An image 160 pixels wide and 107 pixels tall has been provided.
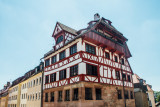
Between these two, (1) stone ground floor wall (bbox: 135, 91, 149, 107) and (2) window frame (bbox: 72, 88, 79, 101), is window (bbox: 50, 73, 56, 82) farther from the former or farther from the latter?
(1) stone ground floor wall (bbox: 135, 91, 149, 107)

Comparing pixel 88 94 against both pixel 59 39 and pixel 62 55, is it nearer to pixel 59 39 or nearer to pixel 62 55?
pixel 62 55

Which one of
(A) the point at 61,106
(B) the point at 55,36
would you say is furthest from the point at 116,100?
(B) the point at 55,36

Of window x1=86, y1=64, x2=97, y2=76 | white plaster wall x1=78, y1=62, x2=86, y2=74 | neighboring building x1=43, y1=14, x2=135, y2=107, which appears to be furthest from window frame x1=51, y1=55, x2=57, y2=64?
window x1=86, y1=64, x2=97, y2=76

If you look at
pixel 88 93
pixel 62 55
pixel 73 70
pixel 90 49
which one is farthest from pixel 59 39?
pixel 88 93

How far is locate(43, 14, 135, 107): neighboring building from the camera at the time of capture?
1762 centimetres

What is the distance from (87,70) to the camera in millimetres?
17953

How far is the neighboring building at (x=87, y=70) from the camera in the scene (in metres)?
17.6

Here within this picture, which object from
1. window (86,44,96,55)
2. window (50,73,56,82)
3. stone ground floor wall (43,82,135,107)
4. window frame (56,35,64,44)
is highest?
window frame (56,35,64,44)

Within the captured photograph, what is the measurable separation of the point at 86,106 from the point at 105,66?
22.0 feet

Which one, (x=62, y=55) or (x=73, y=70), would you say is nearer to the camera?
(x=73, y=70)

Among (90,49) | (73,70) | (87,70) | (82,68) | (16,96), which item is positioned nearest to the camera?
(82,68)

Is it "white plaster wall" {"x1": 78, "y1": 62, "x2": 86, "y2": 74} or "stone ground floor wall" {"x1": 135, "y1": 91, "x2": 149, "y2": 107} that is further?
"stone ground floor wall" {"x1": 135, "y1": 91, "x2": 149, "y2": 107}

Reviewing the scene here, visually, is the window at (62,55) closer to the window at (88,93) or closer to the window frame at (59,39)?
the window frame at (59,39)

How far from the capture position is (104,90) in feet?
63.1
